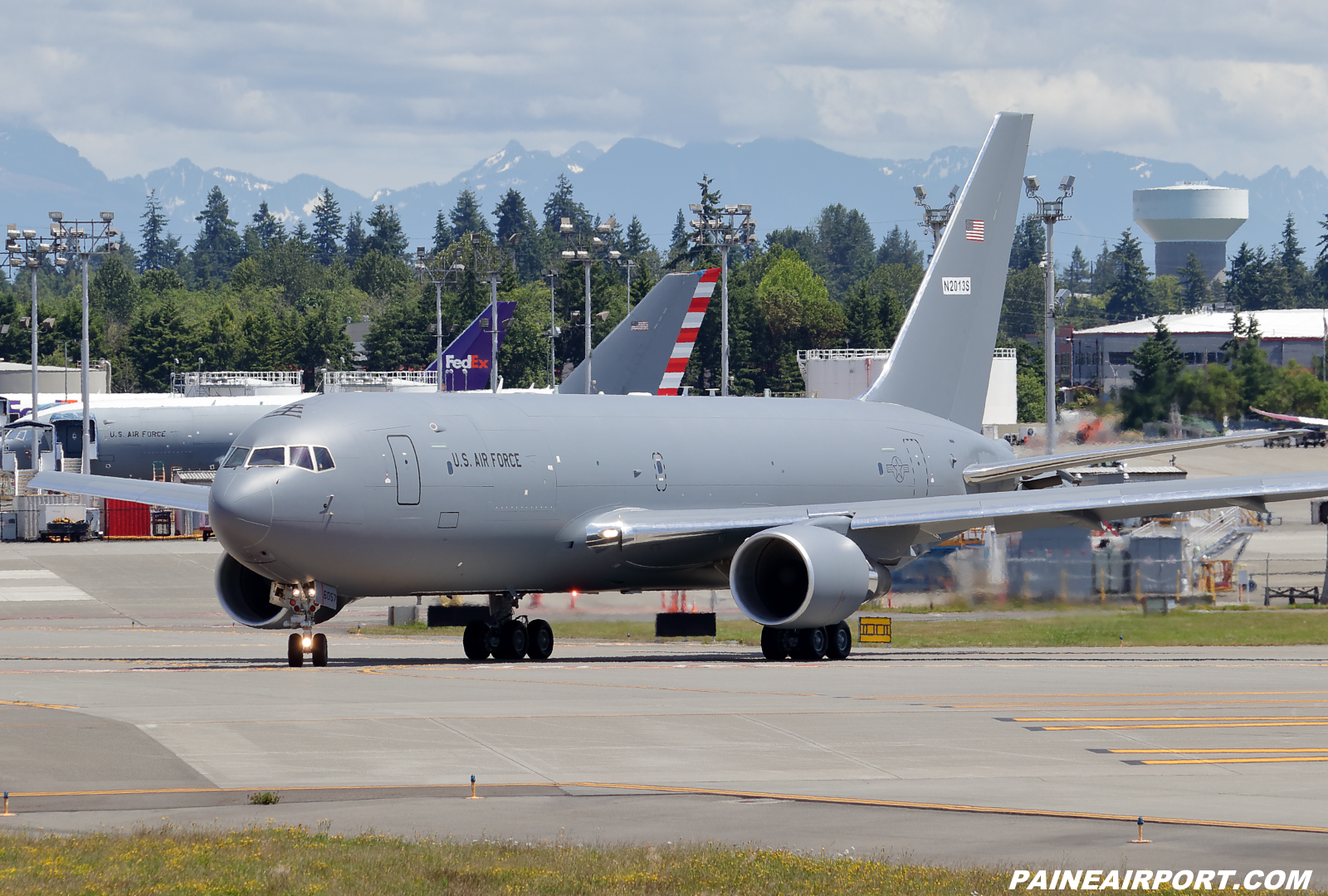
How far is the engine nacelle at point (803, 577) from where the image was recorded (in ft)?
109

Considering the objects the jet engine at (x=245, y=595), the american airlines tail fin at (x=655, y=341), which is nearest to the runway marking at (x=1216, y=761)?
the jet engine at (x=245, y=595)

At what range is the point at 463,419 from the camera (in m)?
33.6

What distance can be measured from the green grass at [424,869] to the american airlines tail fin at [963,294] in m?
31.3

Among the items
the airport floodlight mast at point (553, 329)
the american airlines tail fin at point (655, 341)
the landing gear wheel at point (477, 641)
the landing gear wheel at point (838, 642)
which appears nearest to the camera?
the landing gear wheel at point (477, 641)

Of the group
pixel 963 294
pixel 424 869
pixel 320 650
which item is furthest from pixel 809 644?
pixel 424 869

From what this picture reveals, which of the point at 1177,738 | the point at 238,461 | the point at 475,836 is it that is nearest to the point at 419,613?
the point at 238,461

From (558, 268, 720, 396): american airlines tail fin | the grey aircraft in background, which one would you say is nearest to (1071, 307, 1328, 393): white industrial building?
the grey aircraft in background

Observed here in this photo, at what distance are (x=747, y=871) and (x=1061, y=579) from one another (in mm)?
37334

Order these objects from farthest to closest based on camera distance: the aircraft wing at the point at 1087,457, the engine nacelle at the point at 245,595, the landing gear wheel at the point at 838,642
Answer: the aircraft wing at the point at 1087,457 < the landing gear wheel at the point at 838,642 < the engine nacelle at the point at 245,595

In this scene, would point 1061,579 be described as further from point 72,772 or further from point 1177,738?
point 72,772

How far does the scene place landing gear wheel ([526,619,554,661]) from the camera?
117ft

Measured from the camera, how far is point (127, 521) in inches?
3479

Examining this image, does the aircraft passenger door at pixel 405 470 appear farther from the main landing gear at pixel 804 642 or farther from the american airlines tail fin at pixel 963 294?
the american airlines tail fin at pixel 963 294

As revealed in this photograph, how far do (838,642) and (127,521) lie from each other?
2402 inches
